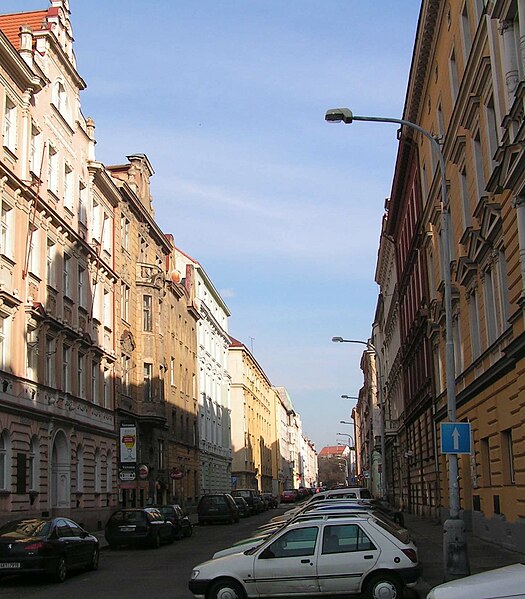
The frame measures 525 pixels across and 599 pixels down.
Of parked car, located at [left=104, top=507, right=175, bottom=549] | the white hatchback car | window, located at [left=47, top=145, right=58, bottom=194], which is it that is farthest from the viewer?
window, located at [left=47, top=145, right=58, bottom=194]

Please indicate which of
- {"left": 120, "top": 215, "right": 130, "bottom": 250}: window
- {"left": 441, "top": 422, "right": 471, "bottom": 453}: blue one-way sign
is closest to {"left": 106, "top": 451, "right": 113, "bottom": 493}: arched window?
{"left": 120, "top": 215, "right": 130, "bottom": 250}: window

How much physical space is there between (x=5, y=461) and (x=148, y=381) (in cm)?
2060

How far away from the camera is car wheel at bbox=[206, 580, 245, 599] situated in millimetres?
13102

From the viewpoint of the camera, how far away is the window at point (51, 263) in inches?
1305

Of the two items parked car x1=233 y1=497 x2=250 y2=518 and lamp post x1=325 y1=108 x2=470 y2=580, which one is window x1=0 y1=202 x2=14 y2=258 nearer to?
lamp post x1=325 y1=108 x2=470 y2=580

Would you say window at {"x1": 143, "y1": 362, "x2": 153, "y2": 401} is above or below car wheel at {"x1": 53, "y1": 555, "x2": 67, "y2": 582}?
above

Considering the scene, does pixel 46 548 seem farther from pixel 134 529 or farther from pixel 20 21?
pixel 20 21

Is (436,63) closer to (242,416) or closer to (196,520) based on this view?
(196,520)

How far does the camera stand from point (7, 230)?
96.7ft

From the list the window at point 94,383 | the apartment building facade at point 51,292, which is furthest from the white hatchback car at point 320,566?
the window at point 94,383

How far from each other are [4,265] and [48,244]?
15.7 feet

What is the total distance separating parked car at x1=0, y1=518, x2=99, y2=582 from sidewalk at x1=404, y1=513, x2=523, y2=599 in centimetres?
776

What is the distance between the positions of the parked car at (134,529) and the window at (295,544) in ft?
50.4

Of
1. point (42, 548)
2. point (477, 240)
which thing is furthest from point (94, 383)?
point (477, 240)
